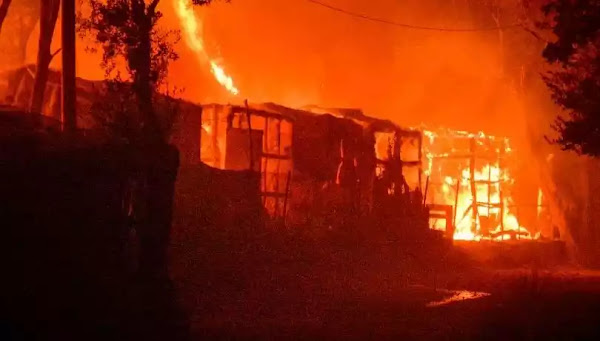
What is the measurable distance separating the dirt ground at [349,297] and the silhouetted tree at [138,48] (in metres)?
3.92

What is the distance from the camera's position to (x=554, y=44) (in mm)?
18406

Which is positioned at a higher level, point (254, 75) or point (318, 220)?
point (254, 75)

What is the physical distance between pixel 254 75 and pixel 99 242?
33179 mm

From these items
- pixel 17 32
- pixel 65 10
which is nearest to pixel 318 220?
pixel 65 10

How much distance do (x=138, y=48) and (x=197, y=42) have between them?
25993mm

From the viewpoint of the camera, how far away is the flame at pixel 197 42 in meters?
36.5

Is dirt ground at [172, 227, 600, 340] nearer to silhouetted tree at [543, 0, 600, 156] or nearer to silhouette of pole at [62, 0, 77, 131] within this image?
silhouette of pole at [62, 0, 77, 131]

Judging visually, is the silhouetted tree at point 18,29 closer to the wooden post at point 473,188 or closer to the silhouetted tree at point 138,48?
the silhouetted tree at point 138,48

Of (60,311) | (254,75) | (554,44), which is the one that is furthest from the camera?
(254,75)

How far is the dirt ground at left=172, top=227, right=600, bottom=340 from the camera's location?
12.9 meters

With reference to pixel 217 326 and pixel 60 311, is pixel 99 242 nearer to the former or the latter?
pixel 60 311

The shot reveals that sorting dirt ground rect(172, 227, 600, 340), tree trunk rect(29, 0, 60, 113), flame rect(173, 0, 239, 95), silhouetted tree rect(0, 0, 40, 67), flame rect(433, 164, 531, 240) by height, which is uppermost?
flame rect(173, 0, 239, 95)

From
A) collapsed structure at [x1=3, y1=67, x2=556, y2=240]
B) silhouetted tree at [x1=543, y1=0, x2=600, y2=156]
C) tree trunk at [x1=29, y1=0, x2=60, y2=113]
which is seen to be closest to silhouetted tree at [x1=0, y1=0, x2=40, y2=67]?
collapsed structure at [x1=3, y1=67, x2=556, y2=240]

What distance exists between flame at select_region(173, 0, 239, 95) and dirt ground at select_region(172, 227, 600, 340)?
17.2 m
